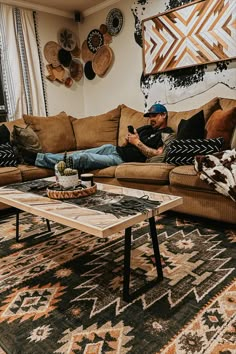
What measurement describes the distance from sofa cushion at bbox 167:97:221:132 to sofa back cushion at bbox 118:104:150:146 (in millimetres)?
327

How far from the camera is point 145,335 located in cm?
125

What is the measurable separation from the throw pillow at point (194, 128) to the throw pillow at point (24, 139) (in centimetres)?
154

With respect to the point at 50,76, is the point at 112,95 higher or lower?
lower

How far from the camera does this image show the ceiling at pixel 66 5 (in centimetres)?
393

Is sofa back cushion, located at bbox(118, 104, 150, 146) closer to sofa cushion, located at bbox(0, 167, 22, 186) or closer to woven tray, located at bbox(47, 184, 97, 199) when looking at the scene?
sofa cushion, located at bbox(0, 167, 22, 186)

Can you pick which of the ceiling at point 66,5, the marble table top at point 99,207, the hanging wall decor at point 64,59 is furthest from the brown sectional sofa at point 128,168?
the ceiling at point 66,5

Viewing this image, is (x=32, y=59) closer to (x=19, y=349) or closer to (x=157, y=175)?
(x=157, y=175)

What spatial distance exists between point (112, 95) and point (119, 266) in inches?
117

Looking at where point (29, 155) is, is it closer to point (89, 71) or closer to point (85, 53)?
point (89, 71)

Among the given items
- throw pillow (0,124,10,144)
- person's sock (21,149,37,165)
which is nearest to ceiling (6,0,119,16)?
throw pillow (0,124,10,144)

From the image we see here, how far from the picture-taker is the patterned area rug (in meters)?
1.23

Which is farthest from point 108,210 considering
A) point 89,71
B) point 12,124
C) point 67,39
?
point 67,39

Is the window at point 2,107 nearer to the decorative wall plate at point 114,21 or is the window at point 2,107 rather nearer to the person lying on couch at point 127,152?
the person lying on couch at point 127,152

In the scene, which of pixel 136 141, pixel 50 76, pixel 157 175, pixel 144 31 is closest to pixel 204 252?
pixel 157 175
